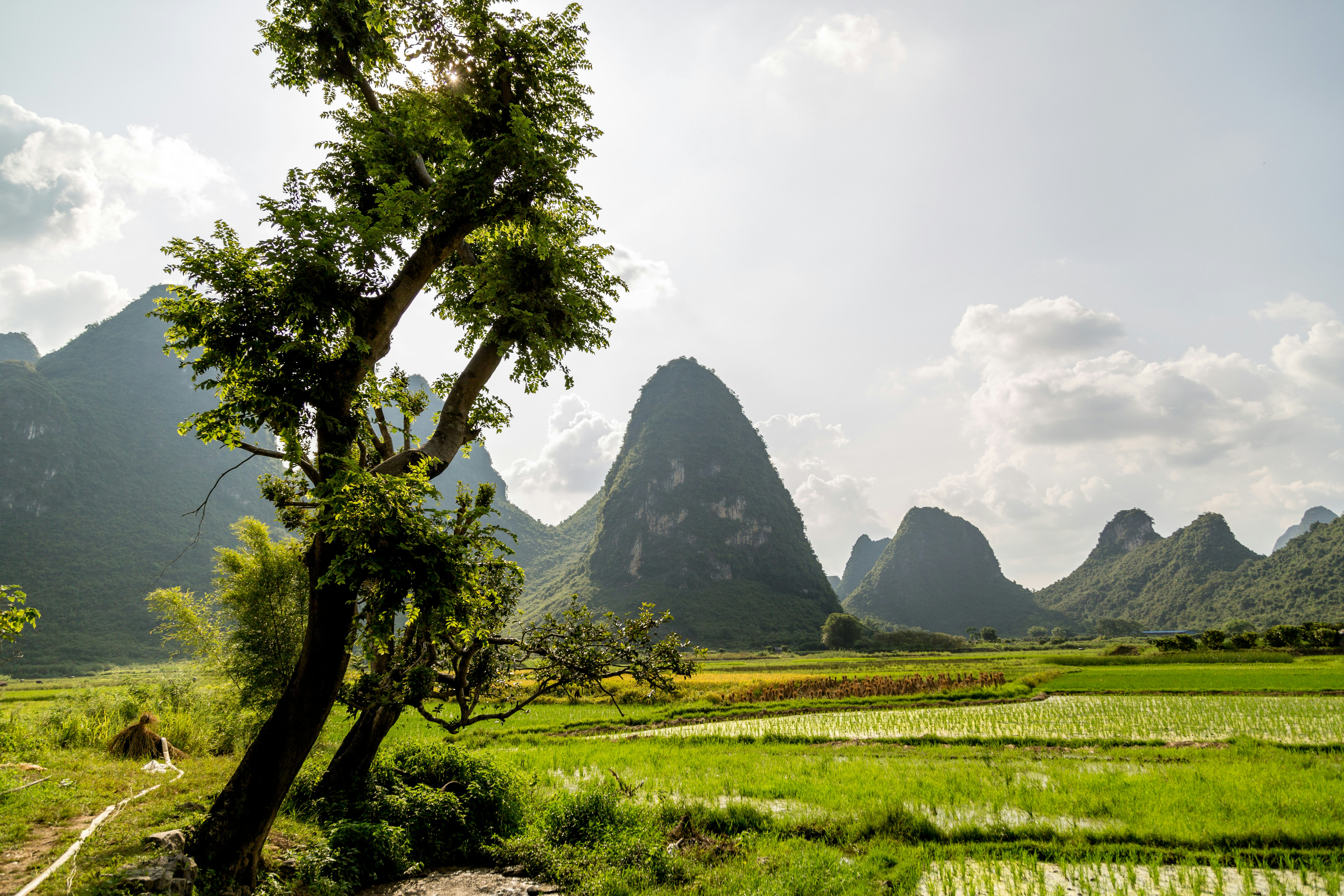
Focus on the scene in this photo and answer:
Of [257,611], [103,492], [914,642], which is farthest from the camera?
[103,492]

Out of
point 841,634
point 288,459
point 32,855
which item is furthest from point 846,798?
point 841,634

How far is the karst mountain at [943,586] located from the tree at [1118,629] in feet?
129

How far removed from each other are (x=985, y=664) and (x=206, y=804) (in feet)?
173

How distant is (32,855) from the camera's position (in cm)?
649

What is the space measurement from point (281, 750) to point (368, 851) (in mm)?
3353

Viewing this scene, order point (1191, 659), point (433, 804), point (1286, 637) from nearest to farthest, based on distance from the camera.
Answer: point (433, 804) → point (1191, 659) → point (1286, 637)

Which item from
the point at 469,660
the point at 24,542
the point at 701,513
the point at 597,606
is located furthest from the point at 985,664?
the point at 24,542

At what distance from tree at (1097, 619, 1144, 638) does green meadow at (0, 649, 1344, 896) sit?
114 m

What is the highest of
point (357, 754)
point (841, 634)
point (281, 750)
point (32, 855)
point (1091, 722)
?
point (281, 750)

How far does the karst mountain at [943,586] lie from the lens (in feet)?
541

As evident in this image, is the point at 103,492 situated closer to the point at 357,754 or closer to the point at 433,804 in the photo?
the point at 357,754

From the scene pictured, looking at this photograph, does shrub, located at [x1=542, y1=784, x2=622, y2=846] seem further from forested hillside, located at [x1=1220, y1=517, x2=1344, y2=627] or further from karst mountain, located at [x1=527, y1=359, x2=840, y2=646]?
forested hillside, located at [x1=1220, y1=517, x2=1344, y2=627]

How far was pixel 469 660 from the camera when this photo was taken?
8227 millimetres

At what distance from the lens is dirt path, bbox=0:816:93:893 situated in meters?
5.77
